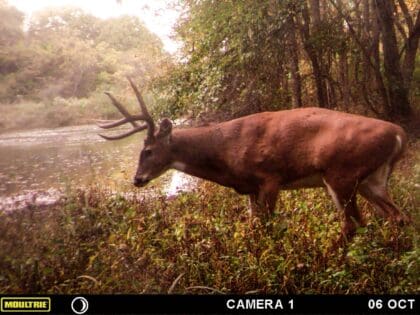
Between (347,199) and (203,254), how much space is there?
1513mm

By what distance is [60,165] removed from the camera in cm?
804

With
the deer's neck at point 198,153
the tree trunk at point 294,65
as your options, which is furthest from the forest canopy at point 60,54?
the tree trunk at point 294,65

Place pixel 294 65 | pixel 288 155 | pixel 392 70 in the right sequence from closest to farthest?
1. pixel 288 155
2. pixel 294 65
3. pixel 392 70

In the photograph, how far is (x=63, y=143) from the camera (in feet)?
30.7

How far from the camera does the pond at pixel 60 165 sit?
20.5ft

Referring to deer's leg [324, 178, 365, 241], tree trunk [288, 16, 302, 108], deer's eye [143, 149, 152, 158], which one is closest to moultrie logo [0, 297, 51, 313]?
deer's leg [324, 178, 365, 241]

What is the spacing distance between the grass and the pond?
3.52ft

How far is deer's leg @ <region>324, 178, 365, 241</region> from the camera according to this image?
14.1 feet

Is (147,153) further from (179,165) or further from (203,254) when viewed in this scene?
(203,254)

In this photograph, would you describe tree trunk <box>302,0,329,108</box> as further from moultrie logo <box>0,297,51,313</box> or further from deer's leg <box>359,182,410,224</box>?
moultrie logo <box>0,297,51,313</box>

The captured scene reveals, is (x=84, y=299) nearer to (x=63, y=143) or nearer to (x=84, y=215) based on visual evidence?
(x=84, y=215)

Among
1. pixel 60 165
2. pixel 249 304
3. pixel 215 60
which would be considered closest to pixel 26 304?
pixel 249 304

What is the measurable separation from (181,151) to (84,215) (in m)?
1.28

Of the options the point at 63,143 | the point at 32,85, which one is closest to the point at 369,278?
the point at 32,85
